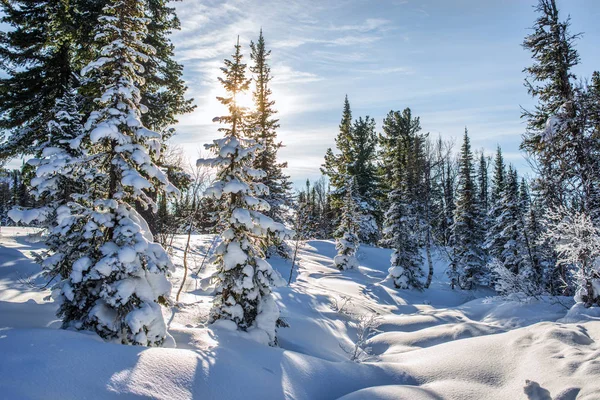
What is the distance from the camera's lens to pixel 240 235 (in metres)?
8.91

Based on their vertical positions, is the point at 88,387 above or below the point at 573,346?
above

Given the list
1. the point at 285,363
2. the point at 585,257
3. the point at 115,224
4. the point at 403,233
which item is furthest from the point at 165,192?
the point at 403,233

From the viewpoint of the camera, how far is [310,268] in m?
25.5

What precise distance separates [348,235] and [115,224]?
21.6 meters

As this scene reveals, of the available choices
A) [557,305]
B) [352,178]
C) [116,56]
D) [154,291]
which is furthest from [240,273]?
[352,178]

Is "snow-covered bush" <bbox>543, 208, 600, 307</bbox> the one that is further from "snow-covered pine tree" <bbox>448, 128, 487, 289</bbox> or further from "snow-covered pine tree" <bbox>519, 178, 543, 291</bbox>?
"snow-covered pine tree" <bbox>448, 128, 487, 289</bbox>

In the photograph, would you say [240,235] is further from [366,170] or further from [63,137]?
[366,170]

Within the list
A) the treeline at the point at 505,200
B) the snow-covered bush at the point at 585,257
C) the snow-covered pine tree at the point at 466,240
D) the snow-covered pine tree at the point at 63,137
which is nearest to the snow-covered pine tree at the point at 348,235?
the treeline at the point at 505,200

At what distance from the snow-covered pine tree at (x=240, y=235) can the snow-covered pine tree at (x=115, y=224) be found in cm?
203

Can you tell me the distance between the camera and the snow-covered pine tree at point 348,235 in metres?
26.1

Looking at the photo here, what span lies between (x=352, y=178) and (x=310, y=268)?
27.9 ft

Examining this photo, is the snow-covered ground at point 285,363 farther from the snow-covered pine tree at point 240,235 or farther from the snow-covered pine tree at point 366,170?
the snow-covered pine tree at point 366,170

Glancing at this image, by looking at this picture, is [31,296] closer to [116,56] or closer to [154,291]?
[154,291]

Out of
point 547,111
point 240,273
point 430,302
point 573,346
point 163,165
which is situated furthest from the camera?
point 430,302
